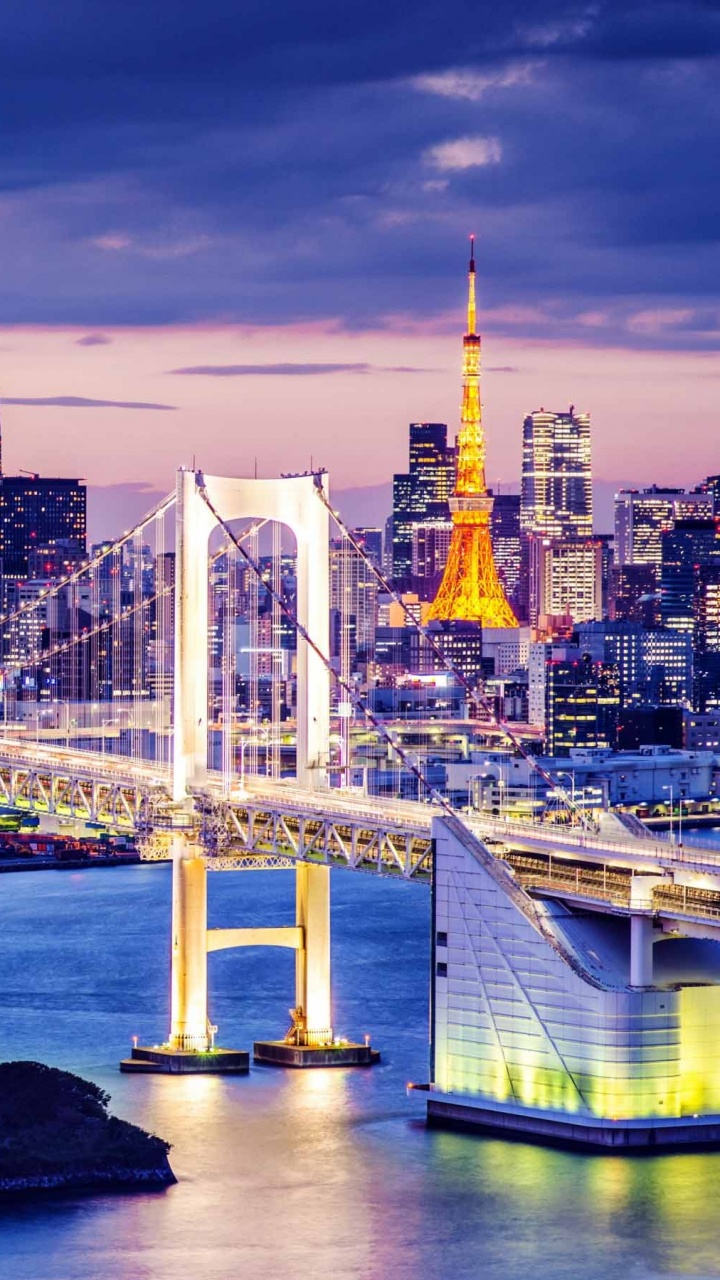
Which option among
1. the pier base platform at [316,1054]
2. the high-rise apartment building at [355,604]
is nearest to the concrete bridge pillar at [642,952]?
the pier base platform at [316,1054]

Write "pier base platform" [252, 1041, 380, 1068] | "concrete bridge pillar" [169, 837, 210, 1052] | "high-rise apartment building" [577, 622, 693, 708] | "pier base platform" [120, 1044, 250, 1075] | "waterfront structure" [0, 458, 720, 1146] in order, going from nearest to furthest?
"waterfront structure" [0, 458, 720, 1146], "pier base platform" [120, 1044, 250, 1075], "pier base platform" [252, 1041, 380, 1068], "concrete bridge pillar" [169, 837, 210, 1052], "high-rise apartment building" [577, 622, 693, 708]

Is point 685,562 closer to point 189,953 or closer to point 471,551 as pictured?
point 471,551

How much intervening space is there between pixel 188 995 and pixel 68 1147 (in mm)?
4217

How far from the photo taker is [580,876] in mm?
25328

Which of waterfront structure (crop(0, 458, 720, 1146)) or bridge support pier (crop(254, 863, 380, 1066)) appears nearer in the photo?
waterfront structure (crop(0, 458, 720, 1146))

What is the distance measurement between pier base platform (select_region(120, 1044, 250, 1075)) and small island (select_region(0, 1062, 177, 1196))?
2843mm

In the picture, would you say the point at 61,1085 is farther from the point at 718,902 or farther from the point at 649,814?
the point at 649,814

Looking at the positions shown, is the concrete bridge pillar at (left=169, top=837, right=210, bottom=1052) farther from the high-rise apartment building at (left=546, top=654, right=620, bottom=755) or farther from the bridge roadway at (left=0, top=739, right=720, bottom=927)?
the high-rise apartment building at (left=546, top=654, right=620, bottom=755)

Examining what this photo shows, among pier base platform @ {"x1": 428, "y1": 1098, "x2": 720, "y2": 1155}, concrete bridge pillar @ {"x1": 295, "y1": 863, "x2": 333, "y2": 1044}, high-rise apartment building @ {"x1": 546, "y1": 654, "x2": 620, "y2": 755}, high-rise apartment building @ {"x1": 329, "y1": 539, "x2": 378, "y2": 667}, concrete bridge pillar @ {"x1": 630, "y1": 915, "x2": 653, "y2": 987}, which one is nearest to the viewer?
pier base platform @ {"x1": 428, "y1": 1098, "x2": 720, "y2": 1155}

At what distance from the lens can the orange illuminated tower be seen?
278ft

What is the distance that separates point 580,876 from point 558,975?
1.08 metres

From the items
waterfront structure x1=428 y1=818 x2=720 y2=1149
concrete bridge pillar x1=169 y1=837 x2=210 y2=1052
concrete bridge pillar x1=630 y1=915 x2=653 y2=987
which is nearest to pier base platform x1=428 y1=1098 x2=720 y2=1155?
waterfront structure x1=428 y1=818 x2=720 y2=1149

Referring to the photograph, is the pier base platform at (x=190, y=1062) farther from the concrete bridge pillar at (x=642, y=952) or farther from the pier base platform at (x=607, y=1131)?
the concrete bridge pillar at (x=642, y=952)

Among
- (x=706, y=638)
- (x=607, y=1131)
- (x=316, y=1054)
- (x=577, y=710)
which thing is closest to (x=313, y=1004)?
(x=316, y=1054)
